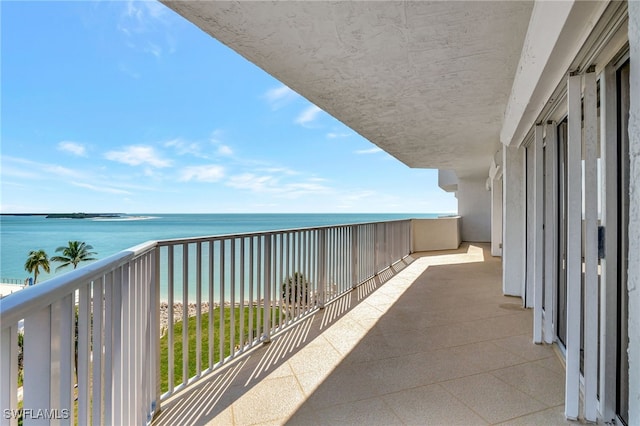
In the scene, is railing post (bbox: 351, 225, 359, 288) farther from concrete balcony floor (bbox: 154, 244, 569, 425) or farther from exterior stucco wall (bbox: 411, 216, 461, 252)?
exterior stucco wall (bbox: 411, 216, 461, 252)

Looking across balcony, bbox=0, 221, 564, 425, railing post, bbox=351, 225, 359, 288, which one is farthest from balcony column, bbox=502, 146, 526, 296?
railing post, bbox=351, 225, 359, 288

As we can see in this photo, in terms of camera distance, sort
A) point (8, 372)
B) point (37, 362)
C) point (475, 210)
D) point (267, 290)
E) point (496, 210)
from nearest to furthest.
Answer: point (8, 372) → point (37, 362) → point (267, 290) → point (496, 210) → point (475, 210)

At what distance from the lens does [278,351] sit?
8.35 feet

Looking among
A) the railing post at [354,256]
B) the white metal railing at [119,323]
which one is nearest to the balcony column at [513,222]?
the railing post at [354,256]

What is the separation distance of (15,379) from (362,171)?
4006cm

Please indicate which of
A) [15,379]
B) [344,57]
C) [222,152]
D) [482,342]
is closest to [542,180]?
[482,342]

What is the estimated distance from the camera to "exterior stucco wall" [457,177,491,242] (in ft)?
34.4

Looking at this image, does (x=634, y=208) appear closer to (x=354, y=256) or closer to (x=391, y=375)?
(x=391, y=375)

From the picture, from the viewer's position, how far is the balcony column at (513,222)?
402cm

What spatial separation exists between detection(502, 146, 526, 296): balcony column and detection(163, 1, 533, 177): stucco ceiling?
643 millimetres

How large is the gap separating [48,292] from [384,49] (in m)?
2.46

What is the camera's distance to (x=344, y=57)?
2.47m

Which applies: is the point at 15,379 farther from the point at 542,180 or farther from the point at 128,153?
the point at 128,153

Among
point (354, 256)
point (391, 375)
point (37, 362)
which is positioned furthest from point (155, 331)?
point (354, 256)
